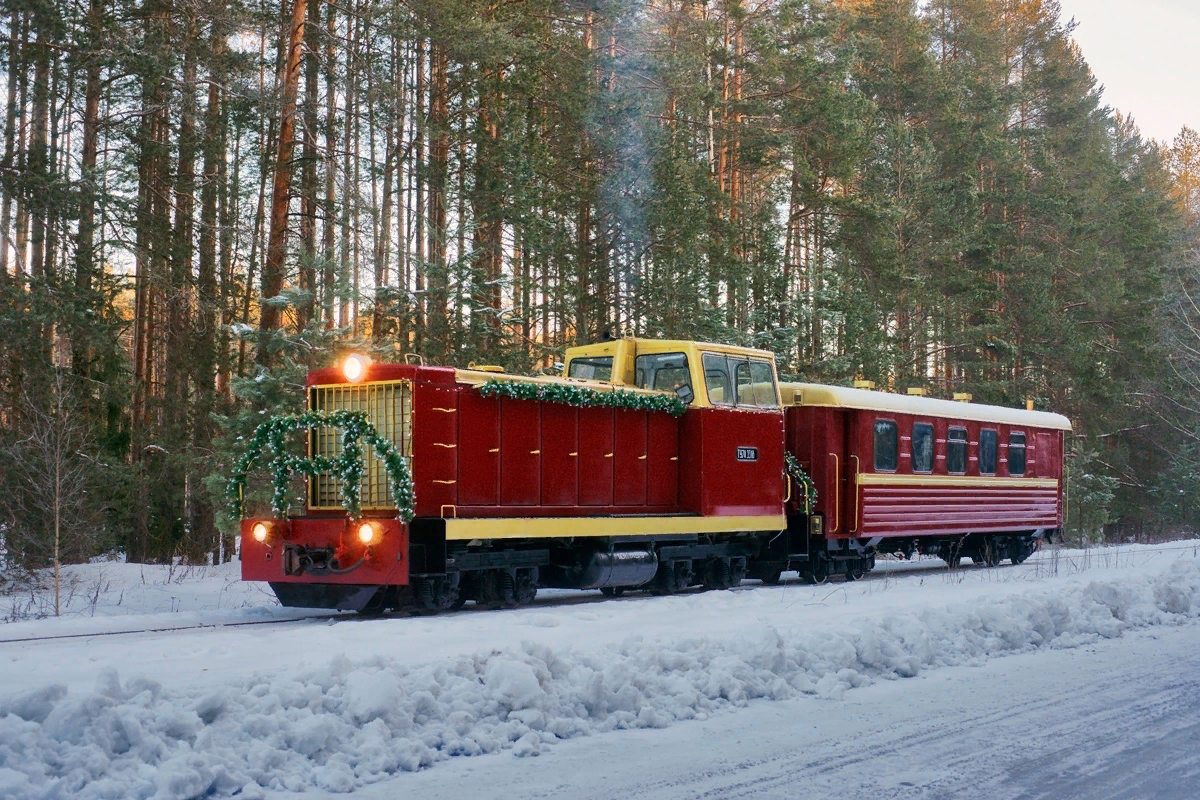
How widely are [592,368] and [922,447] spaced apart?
6.35 m

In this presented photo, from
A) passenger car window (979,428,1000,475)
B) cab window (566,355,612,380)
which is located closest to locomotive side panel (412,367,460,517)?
cab window (566,355,612,380)

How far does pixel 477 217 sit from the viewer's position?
2155 centimetres

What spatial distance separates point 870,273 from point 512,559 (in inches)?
884

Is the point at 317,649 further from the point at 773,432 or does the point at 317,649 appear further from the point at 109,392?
the point at 109,392

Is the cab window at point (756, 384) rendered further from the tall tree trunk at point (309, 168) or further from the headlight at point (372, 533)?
the tall tree trunk at point (309, 168)

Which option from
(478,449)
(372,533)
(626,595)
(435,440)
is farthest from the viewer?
(626,595)

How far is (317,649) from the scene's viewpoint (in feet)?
27.8

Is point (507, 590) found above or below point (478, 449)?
below

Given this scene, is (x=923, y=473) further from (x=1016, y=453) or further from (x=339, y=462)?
(x=339, y=462)

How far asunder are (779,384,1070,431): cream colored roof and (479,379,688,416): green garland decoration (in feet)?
9.38

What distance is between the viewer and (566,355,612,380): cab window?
1548 cm

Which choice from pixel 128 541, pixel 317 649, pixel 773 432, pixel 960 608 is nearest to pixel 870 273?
pixel 773 432

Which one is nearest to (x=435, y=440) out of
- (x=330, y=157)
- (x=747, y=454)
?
(x=747, y=454)

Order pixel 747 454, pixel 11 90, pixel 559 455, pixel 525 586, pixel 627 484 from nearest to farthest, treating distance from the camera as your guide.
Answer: pixel 525 586 < pixel 559 455 < pixel 627 484 < pixel 747 454 < pixel 11 90
